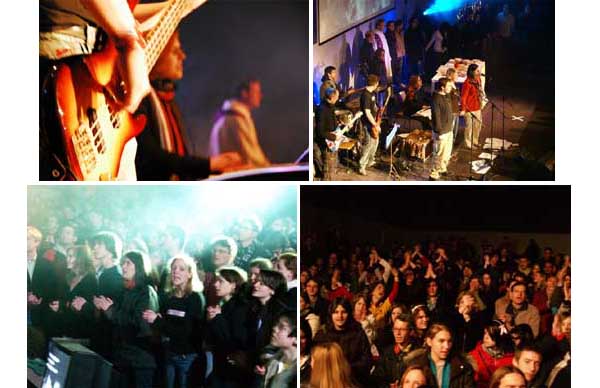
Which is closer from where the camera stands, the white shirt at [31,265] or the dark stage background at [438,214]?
the dark stage background at [438,214]

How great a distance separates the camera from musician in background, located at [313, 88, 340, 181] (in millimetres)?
3379

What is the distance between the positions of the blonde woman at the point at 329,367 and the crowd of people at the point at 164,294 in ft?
0.35

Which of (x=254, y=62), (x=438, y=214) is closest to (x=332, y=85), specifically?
(x=254, y=62)

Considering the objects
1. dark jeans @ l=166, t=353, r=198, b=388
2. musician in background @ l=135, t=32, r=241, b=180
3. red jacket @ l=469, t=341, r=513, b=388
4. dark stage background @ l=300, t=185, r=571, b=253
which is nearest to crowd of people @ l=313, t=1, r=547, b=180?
dark stage background @ l=300, t=185, r=571, b=253

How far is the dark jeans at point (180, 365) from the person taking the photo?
3.39m

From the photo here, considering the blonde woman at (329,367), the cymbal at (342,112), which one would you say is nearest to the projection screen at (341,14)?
the cymbal at (342,112)

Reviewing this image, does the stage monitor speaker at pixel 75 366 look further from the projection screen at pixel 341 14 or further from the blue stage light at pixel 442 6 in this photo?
the blue stage light at pixel 442 6

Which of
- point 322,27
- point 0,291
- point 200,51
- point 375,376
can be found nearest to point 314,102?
point 322,27

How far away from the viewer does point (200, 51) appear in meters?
3.36

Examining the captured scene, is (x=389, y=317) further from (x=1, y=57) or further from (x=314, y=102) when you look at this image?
(x=1, y=57)

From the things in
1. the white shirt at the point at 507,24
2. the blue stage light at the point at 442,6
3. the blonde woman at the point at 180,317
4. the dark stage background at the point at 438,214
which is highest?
the blue stage light at the point at 442,6

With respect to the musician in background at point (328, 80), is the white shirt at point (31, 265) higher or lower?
lower

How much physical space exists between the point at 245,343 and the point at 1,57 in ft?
5.81

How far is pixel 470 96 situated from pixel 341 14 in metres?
0.70
